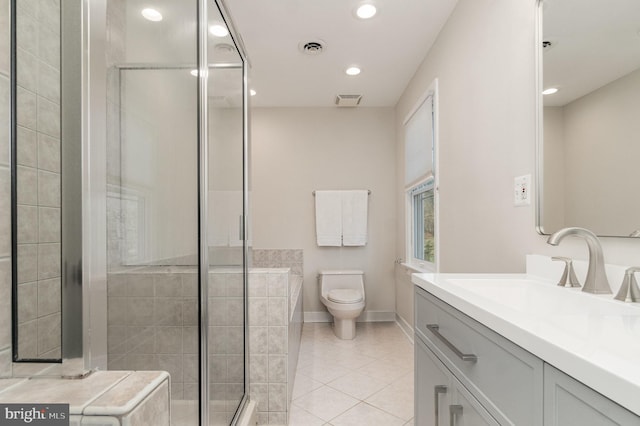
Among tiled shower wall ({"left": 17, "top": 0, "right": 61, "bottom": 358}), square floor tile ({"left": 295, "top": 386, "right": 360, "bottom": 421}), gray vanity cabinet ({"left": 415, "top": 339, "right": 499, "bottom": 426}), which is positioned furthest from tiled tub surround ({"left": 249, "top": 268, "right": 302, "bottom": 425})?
tiled shower wall ({"left": 17, "top": 0, "right": 61, "bottom": 358})

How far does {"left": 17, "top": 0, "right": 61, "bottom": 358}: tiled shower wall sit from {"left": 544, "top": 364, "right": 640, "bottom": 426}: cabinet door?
2.90 feet

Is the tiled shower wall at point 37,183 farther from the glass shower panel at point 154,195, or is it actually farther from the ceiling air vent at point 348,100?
the ceiling air vent at point 348,100

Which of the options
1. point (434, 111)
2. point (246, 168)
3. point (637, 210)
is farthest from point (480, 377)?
point (434, 111)

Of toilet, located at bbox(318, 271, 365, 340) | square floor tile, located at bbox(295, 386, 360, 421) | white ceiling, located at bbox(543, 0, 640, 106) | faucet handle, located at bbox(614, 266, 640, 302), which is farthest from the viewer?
toilet, located at bbox(318, 271, 365, 340)

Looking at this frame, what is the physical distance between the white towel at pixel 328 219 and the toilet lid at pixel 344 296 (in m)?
0.53

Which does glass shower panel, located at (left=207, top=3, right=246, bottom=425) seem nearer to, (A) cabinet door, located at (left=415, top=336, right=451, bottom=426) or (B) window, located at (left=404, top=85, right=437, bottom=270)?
(A) cabinet door, located at (left=415, top=336, right=451, bottom=426)

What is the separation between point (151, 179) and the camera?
86 centimetres

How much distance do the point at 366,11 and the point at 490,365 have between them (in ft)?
6.74

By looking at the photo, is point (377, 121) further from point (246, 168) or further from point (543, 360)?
point (543, 360)

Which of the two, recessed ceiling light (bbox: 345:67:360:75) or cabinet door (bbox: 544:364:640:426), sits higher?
recessed ceiling light (bbox: 345:67:360:75)

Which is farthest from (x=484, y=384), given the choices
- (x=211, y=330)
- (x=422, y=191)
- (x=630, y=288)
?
(x=422, y=191)

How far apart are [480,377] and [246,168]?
4.77 ft

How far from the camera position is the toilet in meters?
2.97

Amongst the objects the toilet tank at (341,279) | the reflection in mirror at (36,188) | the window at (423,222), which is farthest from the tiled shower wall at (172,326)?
the toilet tank at (341,279)
